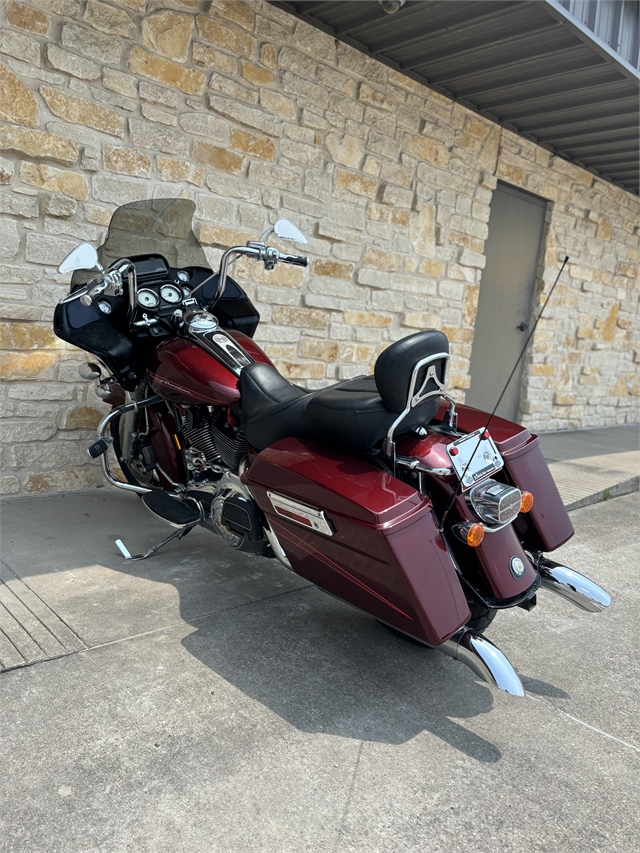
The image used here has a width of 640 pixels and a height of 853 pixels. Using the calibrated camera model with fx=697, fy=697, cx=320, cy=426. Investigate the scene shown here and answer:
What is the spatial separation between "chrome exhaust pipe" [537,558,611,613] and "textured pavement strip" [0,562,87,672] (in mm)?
1627

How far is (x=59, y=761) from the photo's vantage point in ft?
5.98

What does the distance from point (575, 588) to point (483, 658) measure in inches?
23.2

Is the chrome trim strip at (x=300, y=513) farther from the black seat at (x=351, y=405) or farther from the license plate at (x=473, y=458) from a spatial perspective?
the license plate at (x=473, y=458)

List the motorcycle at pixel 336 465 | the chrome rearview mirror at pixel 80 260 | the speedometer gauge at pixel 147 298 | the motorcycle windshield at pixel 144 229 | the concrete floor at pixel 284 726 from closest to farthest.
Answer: the concrete floor at pixel 284 726 < the motorcycle at pixel 336 465 < the chrome rearview mirror at pixel 80 260 < the speedometer gauge at pixel 147 298 < the motorcycle windshield at pixel 144 229

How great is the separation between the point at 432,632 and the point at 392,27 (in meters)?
4.43

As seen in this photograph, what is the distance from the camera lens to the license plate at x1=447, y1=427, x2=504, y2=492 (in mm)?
2234

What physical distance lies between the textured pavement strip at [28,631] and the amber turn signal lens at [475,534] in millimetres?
1362

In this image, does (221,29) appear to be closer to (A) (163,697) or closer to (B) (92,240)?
(B) (92,240)

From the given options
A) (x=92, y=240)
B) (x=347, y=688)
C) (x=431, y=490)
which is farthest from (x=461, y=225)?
(x=347, y=688)

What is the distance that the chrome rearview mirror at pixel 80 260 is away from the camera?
284 cm

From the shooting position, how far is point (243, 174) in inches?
183

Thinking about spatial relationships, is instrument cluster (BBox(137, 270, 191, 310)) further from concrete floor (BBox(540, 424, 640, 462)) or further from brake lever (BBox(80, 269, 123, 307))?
concrete floor (BBox(540, 424, 640, 462))

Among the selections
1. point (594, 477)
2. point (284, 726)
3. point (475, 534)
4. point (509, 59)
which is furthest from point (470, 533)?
point (509, 59)

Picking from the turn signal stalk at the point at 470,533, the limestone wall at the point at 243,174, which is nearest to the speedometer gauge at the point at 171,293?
the limestone wall at the point at 243,174
